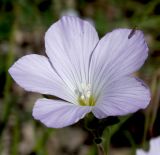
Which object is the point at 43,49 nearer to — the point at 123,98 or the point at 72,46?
the point at 72,46

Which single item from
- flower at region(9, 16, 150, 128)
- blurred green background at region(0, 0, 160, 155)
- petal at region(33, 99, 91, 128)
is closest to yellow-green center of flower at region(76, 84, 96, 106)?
flower at region(9, 16, 150, 128)

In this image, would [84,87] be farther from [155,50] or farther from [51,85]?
[155,50]

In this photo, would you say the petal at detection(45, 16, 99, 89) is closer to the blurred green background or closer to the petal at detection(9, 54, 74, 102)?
the petal at detection(9, 54, 74, 102)

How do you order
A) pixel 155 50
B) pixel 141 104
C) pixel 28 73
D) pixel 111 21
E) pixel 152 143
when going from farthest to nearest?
pixel 111 21, pixel 155 50, pixel 152 143, pixel 28 73, pixel 141 104

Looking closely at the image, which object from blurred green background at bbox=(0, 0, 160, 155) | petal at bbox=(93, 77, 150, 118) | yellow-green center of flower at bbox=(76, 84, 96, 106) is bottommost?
blurred green background at bbox=(0, 0, 160, 155)

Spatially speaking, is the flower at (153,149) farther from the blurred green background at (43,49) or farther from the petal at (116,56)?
the blurred green background at (43,49)

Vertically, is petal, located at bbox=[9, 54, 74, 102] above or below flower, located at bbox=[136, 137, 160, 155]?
above

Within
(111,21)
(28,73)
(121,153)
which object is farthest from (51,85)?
(111,21)

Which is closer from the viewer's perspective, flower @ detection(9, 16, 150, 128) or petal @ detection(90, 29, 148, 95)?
flower @ detection(9, 16, 150, 128)

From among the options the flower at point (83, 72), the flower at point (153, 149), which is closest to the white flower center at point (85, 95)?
the flower at point (83, 72)
